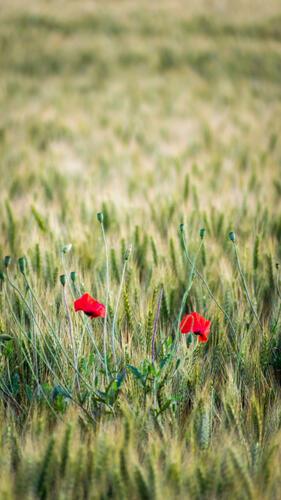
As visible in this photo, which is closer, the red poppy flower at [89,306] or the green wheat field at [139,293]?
the green wheat field at [139,293]

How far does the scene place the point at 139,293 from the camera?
116 cm

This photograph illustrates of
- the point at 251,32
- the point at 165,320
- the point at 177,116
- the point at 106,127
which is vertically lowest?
the point at 165,320

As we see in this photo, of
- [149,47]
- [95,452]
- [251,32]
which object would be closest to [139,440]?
[95,452]

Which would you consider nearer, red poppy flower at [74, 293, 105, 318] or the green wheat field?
the green wheat field

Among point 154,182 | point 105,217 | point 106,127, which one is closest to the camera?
point 105,217

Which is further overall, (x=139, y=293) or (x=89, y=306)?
(x=139, y=293)

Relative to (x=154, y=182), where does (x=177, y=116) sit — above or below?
above

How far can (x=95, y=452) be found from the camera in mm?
677

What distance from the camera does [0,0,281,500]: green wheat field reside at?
678 mm

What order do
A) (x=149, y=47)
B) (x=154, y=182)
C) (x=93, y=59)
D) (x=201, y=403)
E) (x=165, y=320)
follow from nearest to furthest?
(x=201, y=403) → (x=165, y=320) → (x=154, y=182) → (x=93, y=59) → (x=149, y=47)

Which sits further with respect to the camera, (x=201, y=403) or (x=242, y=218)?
(x=242, y=218)

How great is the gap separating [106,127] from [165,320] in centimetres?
290

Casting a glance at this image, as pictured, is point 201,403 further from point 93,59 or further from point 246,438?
point 93,59

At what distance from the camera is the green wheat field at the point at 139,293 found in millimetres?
678
